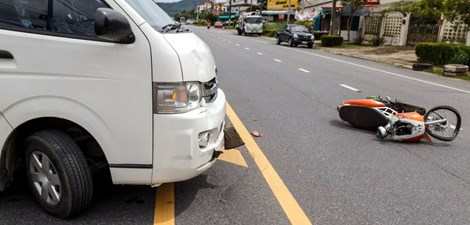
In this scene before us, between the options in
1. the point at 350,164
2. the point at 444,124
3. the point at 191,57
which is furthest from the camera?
the point at 444,124

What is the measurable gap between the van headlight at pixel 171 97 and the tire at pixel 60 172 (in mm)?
715

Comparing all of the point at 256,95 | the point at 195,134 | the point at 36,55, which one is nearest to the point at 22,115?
the point at 36,55

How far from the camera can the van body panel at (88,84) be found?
3.08 meters

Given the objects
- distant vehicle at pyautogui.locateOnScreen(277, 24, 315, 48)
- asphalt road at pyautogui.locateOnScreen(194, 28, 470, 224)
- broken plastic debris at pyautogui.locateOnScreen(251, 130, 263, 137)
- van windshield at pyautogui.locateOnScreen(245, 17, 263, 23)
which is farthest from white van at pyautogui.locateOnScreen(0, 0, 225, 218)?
van windshield at pyautogui.locateOnScreen(245, 17, 263, 23)

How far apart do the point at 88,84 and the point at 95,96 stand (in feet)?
0.31

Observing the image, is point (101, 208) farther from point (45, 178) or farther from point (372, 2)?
point (372, 2)

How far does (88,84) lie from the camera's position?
311cm

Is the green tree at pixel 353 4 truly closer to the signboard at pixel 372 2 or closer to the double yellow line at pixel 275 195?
the signboard at pixel 372 2

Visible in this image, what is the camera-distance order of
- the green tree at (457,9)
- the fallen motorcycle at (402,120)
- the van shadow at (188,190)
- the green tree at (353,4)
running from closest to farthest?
1. the van shadow at (188,190)
2. the fallen motorcycle at (402,120)
3. the green tree at (457,9)
4. the green tree at (353,4)

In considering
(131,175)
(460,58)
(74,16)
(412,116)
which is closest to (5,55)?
(74,16)

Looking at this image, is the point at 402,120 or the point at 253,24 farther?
the point at 253,24

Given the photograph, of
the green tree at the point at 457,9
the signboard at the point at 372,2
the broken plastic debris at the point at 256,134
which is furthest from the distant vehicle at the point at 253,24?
the broken plastic debris at the point at 256,134

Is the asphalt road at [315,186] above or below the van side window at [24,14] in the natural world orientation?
below

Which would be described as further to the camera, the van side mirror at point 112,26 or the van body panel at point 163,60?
the van body panel at point 163,60
